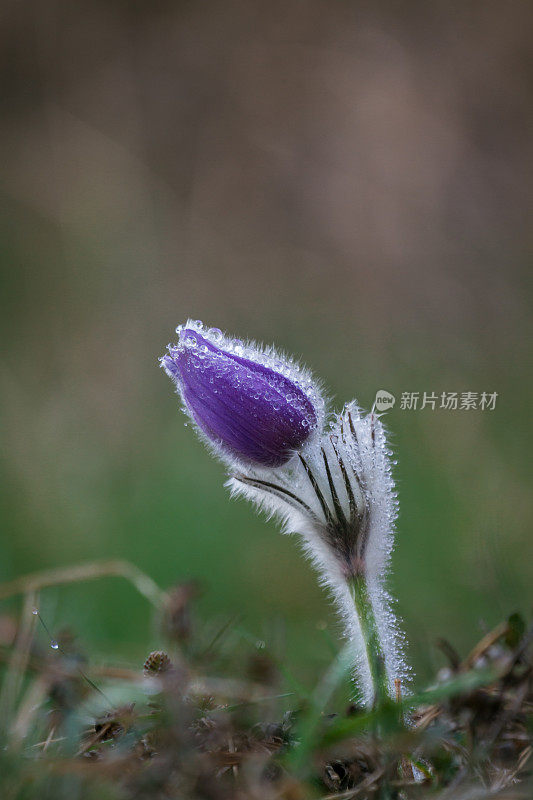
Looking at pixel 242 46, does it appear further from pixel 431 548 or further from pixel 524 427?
pixel 431 548

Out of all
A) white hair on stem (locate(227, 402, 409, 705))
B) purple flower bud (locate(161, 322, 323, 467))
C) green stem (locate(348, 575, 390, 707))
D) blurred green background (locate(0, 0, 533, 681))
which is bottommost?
green stem (locate(348, 575, 390, 707))

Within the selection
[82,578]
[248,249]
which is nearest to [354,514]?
[82,578]

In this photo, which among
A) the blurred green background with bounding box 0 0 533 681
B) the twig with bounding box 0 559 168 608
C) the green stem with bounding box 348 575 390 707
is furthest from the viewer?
the blurred green background with bounding box 0 0 533 681

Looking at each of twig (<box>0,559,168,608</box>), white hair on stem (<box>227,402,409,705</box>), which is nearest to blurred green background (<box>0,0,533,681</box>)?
twig (<box>0,559,168,608</box>)

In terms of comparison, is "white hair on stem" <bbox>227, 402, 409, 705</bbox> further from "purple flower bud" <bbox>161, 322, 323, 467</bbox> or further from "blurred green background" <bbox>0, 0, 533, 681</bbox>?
"blurred green background" <bbox>0, 0, 533, 681</bbox>

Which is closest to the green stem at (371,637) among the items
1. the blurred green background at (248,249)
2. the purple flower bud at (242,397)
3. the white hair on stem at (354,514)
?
the white hair on stem at (354,514)

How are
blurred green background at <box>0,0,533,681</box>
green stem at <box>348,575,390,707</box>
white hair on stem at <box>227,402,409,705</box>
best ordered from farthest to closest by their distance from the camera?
blurred green background at <box>0,0,533,681</box>
white hair on stem at <box>227,402,409,705</box>
green stem at <box>348,575,390,707</box>

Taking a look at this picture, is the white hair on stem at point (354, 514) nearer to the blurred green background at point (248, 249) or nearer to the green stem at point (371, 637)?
the green stem at point (371, 637)
